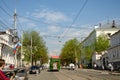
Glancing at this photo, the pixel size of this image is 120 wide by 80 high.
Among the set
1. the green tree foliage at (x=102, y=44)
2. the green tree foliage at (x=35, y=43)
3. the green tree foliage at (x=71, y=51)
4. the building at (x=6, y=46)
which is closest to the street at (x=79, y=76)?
the building at (x=6, y=46)

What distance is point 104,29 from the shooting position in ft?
350

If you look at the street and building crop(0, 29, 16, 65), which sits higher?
building crop(0, 29, 16, 65)

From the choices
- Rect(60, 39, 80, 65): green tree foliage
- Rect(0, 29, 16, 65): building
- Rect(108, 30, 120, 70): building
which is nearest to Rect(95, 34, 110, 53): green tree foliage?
Rect(108, 30, 120, 70): building

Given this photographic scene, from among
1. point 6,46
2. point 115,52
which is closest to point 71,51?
point 115,52

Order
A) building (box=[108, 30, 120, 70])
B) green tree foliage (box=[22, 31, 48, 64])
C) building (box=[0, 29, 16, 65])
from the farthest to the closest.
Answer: green tree foliage (box=[22, 31, 48, 64]), building (box=[108, 30, 120, 70]), building (box=[0, 29, 16, 65])

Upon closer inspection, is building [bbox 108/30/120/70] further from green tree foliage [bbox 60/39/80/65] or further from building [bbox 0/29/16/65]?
green tree foliage [bbox 60/39/80/65]

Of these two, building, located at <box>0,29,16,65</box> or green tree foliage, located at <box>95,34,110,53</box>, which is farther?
green tree foliage, located at <box>95,34,110,53</box>

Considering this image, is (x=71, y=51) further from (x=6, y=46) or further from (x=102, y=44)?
(x=6, y=46)

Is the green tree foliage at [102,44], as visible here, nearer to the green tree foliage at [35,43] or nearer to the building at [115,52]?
the building at [115,52]

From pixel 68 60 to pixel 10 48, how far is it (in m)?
63.0

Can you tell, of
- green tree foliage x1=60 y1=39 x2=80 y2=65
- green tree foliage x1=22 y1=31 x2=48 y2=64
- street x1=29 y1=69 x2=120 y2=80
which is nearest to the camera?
street x1=29 y1=69 x2=120 y2=80

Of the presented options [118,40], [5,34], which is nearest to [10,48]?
[5,34]

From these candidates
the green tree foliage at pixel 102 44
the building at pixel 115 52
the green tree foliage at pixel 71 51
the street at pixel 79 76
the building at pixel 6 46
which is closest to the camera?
the street at pixel 79 76

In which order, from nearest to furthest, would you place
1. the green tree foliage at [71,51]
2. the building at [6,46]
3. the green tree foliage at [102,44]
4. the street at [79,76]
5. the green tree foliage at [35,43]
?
the street at [79,76] < the building at [6,46] < the green tree foliage at [102,44] < the green tree foliage at [35,43] < the green tree foliage at [71,51]
